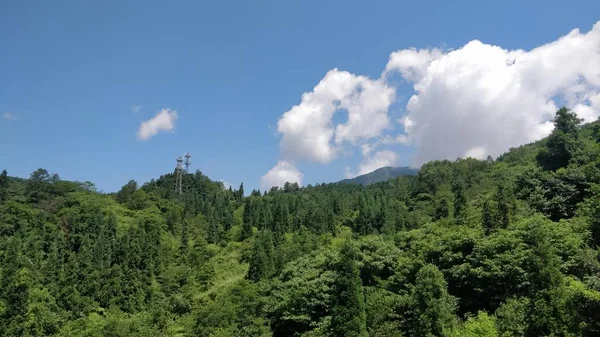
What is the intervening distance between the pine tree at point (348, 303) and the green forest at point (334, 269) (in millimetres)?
83

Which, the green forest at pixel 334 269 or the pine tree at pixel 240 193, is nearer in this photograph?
the green forest at pixel 334 269

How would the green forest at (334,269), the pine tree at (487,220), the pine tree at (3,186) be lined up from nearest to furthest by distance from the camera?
the green forest at (334,269) < the pine tree at (487,220) < the pine tree at (3,186)

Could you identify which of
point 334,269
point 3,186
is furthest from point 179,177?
point 334,269

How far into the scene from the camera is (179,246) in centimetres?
6316

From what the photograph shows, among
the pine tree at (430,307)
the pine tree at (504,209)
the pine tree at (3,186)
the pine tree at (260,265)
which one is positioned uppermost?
the pine tree at (3,186)

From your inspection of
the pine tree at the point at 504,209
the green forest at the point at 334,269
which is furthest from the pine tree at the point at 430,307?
the pine tree at the point at 504,209

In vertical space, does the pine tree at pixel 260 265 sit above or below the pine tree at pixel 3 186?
below

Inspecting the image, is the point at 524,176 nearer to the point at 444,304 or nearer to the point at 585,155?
the point at 585,155

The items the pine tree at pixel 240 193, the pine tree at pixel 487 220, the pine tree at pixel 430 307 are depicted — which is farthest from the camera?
the pine tree at pixel 240 193

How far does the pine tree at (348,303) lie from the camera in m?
27.8

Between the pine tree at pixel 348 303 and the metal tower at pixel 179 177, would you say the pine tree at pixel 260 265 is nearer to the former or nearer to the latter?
the pine tree at pixel 348 303

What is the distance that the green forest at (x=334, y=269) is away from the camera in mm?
23594

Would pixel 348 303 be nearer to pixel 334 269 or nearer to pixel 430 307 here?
pixel 430 307

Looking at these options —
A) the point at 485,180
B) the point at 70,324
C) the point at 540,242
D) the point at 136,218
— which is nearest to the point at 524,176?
the point at 540,242
